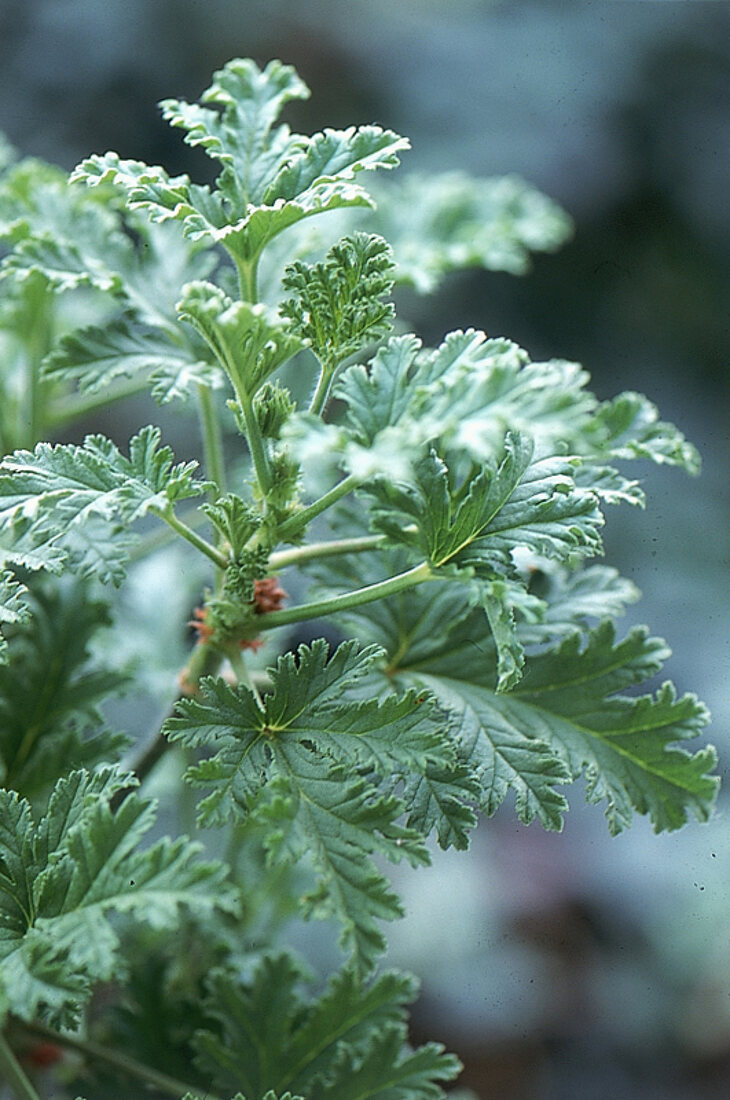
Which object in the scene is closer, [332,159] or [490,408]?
[490,408]

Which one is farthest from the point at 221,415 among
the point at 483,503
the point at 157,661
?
the point at 483,503

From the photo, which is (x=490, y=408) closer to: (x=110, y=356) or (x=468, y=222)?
(x=110, y=356)

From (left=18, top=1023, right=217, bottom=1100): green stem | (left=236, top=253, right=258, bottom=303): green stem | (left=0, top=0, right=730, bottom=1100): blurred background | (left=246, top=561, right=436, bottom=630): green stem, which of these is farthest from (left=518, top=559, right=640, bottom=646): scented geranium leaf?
(left=0, top=0, right=730, bottom=1100): blurred background

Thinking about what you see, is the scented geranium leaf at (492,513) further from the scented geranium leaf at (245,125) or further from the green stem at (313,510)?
the scented geranium leaf at (245,125)

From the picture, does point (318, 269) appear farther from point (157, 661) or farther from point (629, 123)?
point (629, 123)

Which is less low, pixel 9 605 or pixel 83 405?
pixel 83 405

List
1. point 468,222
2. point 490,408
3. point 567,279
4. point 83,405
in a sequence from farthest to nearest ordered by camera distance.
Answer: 1. point 567,279
2. point 468,222
3. point 83,405
4. point 490,408

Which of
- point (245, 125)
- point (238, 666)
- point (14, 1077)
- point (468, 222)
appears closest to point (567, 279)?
point (468, 222)
